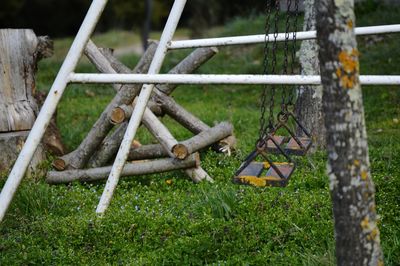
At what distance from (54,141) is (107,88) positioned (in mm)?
4773

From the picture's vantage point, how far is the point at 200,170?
18.9ft

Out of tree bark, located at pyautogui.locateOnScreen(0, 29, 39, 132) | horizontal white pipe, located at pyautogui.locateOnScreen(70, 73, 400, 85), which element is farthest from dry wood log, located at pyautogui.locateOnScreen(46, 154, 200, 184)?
horizontal white pipe, located at pyautogui.locateOnScreen(70, 73, 400, 85)

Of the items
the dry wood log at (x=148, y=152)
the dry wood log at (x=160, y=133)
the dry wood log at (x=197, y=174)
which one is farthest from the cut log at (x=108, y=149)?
the dry wood log at (x=197, y=174)

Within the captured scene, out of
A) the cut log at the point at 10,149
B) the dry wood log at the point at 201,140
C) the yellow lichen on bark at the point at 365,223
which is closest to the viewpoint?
the yellow lichen on bark at the point at 365,223

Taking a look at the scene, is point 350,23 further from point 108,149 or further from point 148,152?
point 108,149

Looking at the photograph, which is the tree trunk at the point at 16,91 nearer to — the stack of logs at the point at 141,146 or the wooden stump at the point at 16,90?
the wooden stump at the point at 16,90

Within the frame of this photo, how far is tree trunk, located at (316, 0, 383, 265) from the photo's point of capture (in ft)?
10.1

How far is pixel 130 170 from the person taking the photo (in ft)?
19.0

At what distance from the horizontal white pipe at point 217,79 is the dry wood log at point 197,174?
142 cm

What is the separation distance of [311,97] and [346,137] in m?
3.83

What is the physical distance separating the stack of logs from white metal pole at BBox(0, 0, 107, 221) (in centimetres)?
122

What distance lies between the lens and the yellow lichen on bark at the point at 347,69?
3.09 metres

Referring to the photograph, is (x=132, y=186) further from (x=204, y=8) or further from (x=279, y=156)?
→ (x=204, y=8)

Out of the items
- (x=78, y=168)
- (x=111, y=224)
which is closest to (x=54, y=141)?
(x=78, y=168)
